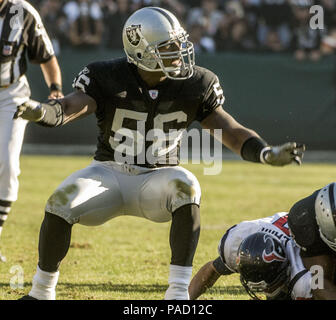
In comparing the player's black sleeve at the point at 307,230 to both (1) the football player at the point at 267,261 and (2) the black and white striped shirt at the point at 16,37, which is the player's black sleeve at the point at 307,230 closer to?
(1) the football player at the point at 267,261

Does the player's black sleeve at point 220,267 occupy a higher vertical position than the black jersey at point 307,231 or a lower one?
lower

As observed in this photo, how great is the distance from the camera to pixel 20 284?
5.00 metres

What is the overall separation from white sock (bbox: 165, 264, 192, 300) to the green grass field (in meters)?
0.68

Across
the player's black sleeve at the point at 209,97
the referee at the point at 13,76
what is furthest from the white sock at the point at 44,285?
the referee at the point at 13,76

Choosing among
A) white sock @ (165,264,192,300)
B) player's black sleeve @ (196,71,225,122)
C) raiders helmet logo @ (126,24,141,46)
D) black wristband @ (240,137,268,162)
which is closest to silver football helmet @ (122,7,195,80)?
raiders helmet logo @ (126,24,141,46)

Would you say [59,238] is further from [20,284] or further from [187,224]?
[20,284]

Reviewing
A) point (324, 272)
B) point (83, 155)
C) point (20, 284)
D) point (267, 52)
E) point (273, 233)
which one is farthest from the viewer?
point (267, 52)

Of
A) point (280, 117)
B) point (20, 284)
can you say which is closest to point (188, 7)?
point (280, 117)

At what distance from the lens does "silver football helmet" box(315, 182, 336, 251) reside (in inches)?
154

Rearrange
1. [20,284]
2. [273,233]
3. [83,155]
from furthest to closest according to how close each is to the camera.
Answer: [83,155]
[20,284]
[273,233]

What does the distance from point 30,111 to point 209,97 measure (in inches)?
46.8

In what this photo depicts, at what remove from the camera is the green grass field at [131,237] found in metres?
5.04

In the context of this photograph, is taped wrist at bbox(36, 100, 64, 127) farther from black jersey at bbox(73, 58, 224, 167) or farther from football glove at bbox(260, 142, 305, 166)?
football glove at bbox(260, 142, 305, 166)

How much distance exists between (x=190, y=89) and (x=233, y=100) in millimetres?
9821
